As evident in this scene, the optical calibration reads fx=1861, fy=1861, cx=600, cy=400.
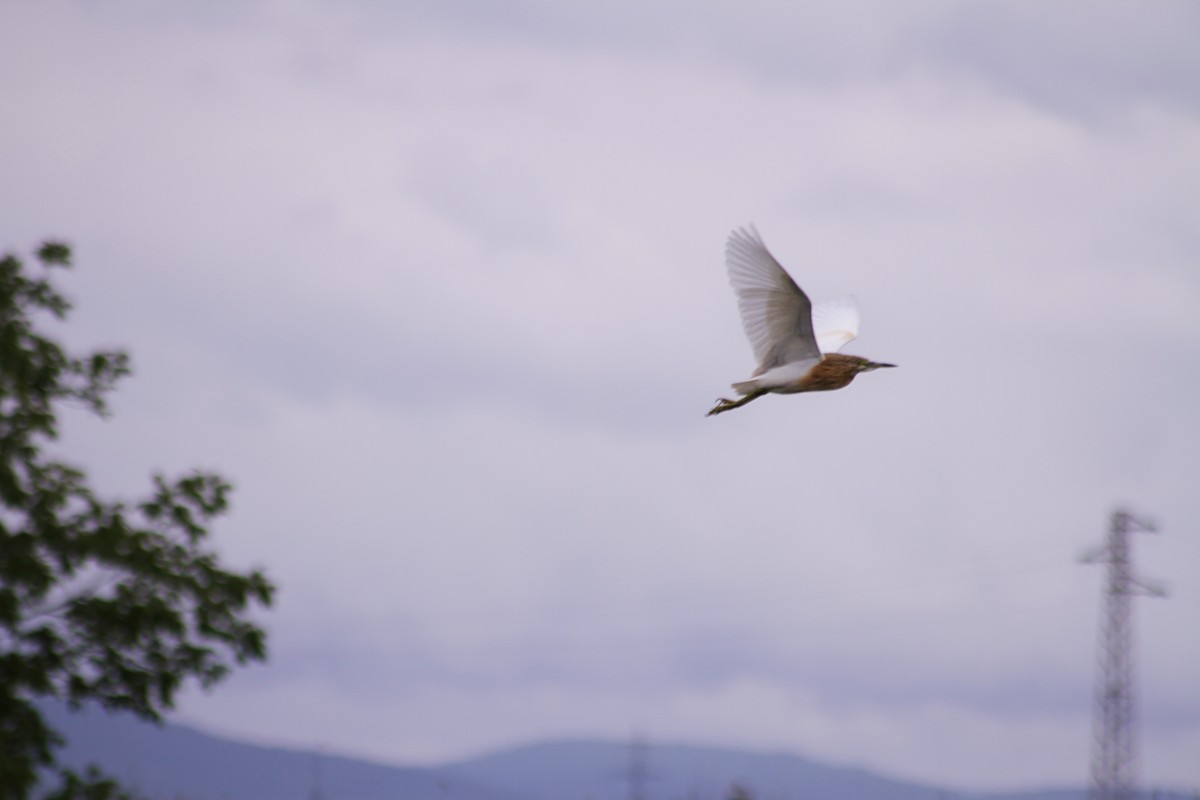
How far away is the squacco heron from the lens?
730 inches

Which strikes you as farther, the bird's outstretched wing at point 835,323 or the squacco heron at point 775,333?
the bird's outstretched wing at point 835,323

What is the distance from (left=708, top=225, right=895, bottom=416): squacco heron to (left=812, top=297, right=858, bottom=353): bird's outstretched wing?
212 centimetres

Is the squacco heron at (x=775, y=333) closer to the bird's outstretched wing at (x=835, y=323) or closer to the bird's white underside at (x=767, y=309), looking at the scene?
the bird's white underside at (x=767, y=309)

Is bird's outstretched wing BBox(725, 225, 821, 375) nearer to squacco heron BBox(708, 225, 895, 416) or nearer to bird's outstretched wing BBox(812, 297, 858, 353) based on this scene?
squacco heron BBox(708, 225, 895, 416)

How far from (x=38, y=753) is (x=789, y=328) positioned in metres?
9.24

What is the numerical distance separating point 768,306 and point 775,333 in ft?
1.01

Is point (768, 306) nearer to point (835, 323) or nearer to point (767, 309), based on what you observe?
point (767, 309)

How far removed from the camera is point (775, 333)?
1895cm

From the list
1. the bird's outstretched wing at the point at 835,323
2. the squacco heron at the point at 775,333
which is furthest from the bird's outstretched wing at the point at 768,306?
the bird's outstretched wing at the point at 835,323

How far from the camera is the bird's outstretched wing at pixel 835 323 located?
853 inches

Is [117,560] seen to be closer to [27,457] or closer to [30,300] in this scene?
[27,457]

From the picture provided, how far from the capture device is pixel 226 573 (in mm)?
21250

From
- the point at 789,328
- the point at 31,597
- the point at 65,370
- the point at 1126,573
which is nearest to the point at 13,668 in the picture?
the point at 31,597

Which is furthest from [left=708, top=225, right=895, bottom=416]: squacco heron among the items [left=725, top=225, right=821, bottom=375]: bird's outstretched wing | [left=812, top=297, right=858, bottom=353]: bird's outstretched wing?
[left=812, top=297, right=858, bottom=353]: bird's outstretched wing
